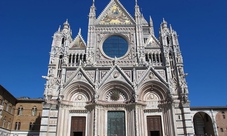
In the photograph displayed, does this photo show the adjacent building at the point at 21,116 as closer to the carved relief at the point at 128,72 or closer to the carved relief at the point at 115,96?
the carved relief at the point at 115,96

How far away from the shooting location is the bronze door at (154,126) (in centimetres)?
2038

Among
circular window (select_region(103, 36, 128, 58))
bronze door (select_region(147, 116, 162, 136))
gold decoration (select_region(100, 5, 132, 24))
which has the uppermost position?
gold decoration (select_region(100, 5, 132, 24))

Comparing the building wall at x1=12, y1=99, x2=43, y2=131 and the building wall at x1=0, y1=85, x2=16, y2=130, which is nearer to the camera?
the building wall at x1=0, y1=85, x2=16, y2=130

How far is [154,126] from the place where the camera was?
20531 millimetres

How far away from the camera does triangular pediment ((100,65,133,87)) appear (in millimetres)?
22125

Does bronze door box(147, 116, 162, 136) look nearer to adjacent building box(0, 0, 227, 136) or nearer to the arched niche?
adjacent building box(0, 0, 227, 136)

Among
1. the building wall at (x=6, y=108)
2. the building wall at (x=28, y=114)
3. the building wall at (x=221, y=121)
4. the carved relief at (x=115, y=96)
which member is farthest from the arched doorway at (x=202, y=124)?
the building wall at (x=6, y=108)

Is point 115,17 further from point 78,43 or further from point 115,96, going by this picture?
point 115,96

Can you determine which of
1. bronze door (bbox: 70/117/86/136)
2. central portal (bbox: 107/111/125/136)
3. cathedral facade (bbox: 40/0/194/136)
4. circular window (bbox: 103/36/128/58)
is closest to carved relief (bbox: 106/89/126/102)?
cathedral facade (bbox: 40/0/194/136)

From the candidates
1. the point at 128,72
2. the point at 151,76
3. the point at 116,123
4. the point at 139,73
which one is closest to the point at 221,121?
the point at 151,76

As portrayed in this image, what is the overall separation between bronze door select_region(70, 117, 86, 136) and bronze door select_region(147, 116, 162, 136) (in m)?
6.75

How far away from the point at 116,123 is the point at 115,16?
14.8 meters

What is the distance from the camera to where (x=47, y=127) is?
65.3ft

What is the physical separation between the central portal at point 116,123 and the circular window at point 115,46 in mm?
7437
